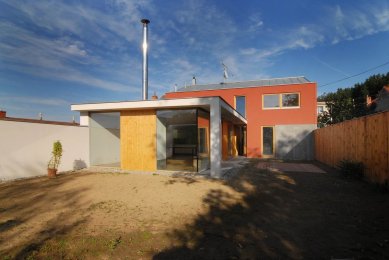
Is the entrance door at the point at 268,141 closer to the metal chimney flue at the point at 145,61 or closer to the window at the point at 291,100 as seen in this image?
the window at the point at 291,100

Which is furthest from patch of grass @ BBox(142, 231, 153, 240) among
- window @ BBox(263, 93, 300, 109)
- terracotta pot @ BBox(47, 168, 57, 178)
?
window @ BBox(263, 93, 300, 109)

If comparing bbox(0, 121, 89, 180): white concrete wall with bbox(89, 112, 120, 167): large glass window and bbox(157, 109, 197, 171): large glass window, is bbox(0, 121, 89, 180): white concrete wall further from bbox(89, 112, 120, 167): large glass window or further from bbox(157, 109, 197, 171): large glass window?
bbox(157, 109, 197, 171): large glass window

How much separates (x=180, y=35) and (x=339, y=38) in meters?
12.4

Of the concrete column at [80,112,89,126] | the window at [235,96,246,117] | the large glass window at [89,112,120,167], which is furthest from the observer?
the window at [235,96,246,117]

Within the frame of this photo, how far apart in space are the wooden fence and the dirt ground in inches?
25.8

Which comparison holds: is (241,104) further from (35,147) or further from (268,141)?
(35,147)

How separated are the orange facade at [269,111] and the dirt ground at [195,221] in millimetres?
10665

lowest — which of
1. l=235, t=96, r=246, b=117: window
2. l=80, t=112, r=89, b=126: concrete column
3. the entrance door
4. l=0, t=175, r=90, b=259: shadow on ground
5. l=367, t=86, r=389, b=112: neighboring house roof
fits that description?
l=0, t=175, r=90, b=259: shadow on ground

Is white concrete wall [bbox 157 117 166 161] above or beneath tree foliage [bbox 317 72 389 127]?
beneath

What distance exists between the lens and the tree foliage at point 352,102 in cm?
3138

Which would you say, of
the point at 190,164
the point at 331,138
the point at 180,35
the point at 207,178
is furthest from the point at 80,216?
the point at 180,35

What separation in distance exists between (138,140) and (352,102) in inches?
1302

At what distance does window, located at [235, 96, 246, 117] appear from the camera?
19.6 metres

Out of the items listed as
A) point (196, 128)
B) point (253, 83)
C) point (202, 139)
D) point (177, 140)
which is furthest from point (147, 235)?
point (253, 83)
